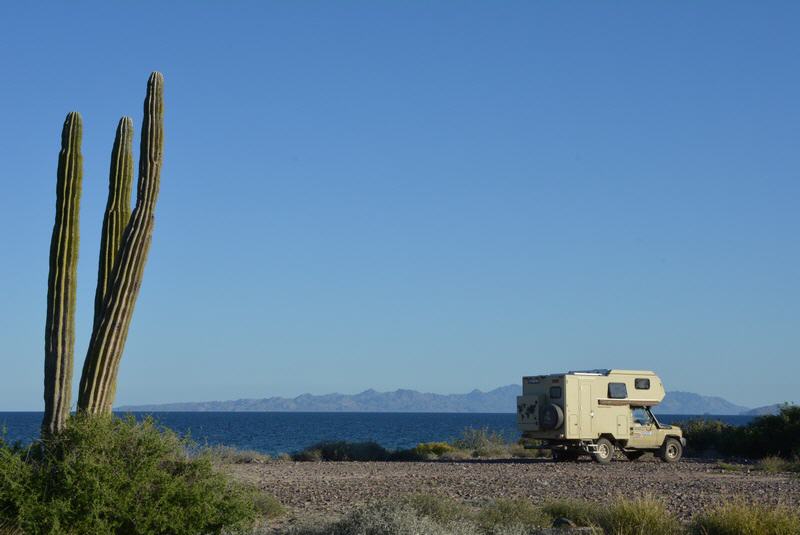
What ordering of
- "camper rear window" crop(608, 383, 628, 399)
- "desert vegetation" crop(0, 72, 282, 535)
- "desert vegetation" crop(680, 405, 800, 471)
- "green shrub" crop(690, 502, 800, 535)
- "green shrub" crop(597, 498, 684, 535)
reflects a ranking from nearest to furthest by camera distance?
"desert vegetation" crop(0, 72, 282, 535) < "green shrub" crop(690, 502, 800, 535) < "green shrub" crop(597, 498, 684, 535) < "camper rear window" crop(608, 383, 628, 399) < "desert vegetation" crop(680, 405, 800, 471)

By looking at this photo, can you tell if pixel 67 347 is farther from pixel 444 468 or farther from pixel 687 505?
pixel 444 468

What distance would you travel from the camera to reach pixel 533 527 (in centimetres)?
1384

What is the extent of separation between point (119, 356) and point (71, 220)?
2.09m

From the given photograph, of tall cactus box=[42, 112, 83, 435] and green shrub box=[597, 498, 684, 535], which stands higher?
tall cactus box=[42, 112, 83, 435]

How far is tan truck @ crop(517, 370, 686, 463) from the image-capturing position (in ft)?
93.7

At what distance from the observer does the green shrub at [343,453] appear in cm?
3309

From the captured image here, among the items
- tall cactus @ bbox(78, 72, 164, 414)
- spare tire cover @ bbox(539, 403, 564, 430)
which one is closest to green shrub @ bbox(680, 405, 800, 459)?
spare tire cover @ bbox(539, 403, 564, 430)

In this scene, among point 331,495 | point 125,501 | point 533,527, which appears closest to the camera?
point 125,501

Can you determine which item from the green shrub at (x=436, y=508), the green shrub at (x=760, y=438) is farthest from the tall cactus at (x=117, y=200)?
the green shrub at (x=760, y=438)

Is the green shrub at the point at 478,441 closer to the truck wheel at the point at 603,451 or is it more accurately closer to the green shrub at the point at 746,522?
the truck wheel at the point at 603,451

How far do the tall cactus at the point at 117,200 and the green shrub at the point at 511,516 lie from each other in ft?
21.0

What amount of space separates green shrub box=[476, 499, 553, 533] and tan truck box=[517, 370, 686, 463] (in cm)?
1398

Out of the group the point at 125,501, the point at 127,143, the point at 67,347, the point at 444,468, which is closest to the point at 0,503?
the point at 125,501

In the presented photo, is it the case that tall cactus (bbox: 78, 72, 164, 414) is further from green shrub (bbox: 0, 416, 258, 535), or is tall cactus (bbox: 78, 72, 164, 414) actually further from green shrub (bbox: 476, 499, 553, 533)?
green shrub (bbox: 476, 499, 553, 533)
